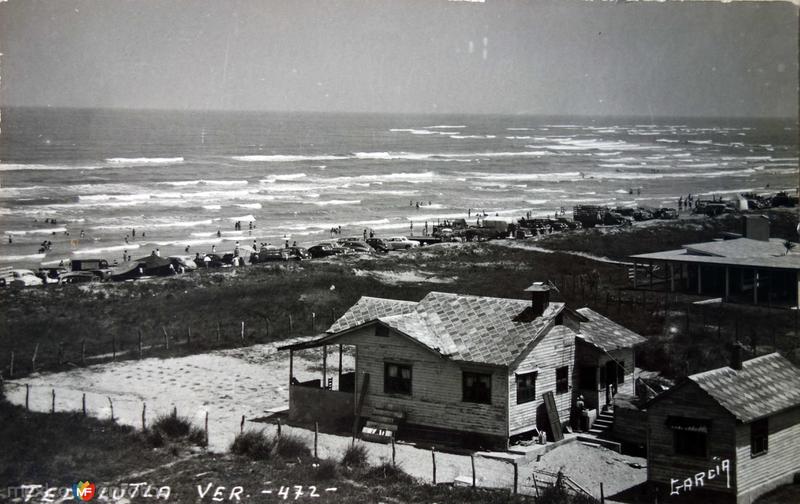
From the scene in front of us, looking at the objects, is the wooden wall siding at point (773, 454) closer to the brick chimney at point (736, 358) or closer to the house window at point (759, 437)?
the house window at point (759, 437)

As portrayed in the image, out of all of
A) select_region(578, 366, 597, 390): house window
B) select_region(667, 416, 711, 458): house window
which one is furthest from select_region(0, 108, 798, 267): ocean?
select_region(667, 416, 711, 458): house window

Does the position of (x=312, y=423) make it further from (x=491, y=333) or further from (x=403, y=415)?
(x=491, y=333)

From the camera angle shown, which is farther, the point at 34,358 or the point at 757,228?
the point at 757,228

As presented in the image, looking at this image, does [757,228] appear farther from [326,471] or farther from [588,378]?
[326,471]

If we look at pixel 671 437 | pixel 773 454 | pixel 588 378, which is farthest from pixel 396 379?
pixel 773 454

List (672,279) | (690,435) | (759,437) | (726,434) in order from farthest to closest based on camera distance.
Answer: (672,279) → (690,435) → (759,437) → (726,434)

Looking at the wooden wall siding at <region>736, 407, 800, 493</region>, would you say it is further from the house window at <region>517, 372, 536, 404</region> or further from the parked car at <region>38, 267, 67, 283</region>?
the parked car at <region>38, 267, 67, 283</region>
